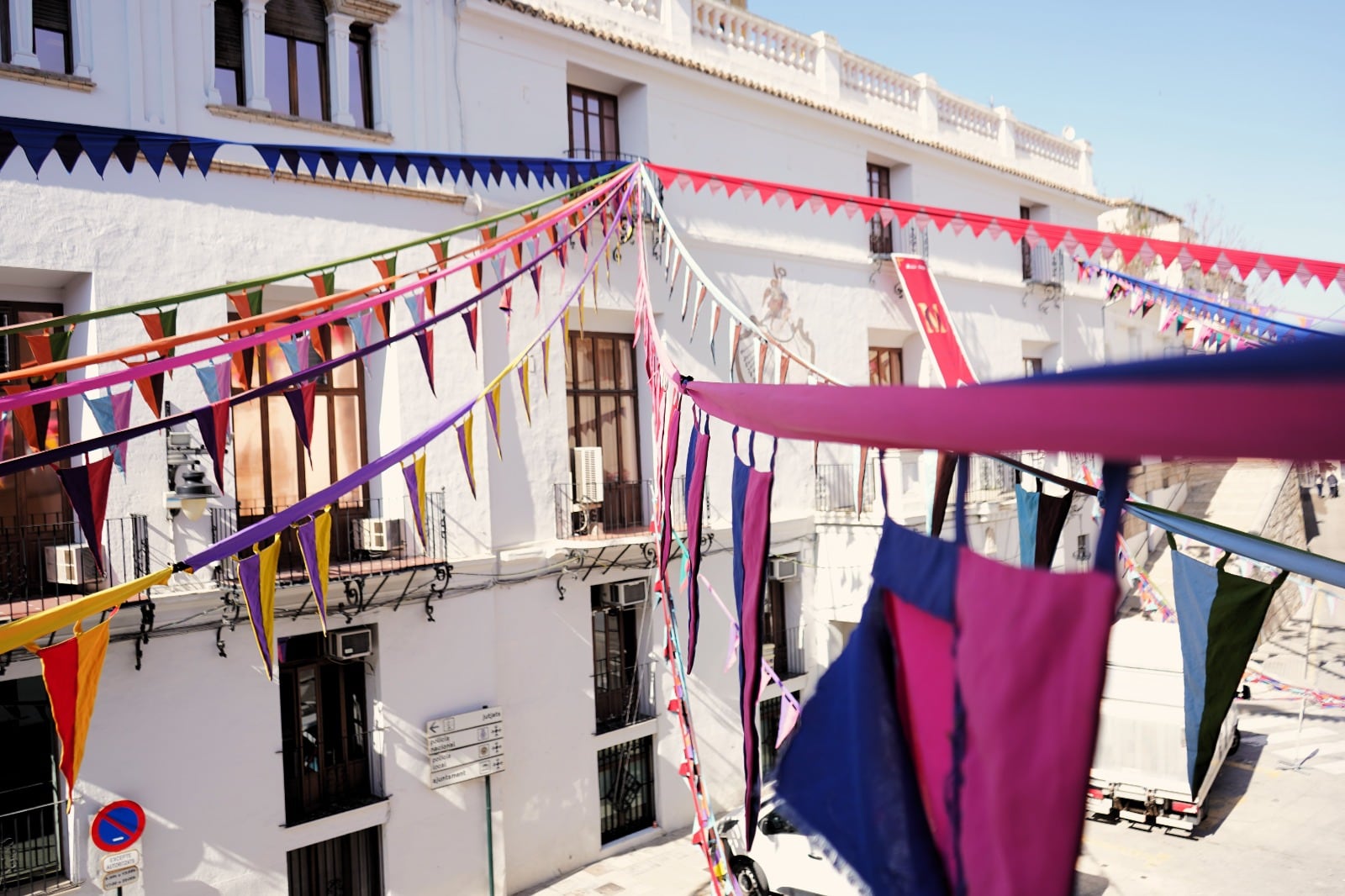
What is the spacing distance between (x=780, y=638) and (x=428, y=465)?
6.98 meters

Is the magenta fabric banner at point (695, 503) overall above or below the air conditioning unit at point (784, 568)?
above

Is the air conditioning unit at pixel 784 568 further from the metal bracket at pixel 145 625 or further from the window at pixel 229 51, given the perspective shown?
the window at pixel 229 51

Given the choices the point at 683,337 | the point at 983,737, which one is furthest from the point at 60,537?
the point at 983,737

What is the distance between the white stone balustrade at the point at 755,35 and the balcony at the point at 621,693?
29.5ft

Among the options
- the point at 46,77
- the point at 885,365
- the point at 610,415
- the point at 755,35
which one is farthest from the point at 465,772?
the point at 755,35

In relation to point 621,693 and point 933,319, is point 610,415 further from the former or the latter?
point 933,319

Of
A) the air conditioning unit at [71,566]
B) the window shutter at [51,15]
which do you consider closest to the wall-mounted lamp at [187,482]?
the air conditioning unit at [71,566]

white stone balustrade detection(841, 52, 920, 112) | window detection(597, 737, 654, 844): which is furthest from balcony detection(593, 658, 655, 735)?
white stone balustrade detection(841, 52, 920, 112)

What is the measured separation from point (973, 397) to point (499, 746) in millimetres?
10234

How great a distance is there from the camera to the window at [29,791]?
8.73 meters

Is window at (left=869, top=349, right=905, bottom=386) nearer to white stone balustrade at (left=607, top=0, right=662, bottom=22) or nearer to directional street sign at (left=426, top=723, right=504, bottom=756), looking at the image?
white stone balustrade at (left=607, top=0, right=662, bottom=22)

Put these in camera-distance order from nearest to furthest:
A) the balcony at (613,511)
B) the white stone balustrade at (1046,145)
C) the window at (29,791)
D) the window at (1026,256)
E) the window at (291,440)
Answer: the window at (29,791), the window at (291,440), the balcony at (613,511), the window at (1026,256), the white stone balustrade at (1046,145)

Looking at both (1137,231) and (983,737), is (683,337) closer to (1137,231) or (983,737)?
(983,737)

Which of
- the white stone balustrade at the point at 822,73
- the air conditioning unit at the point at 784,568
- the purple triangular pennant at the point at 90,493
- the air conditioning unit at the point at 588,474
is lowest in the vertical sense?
the air conditioning unit at the point at 784,568
